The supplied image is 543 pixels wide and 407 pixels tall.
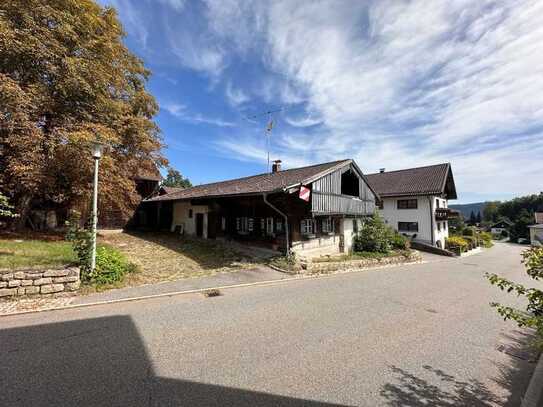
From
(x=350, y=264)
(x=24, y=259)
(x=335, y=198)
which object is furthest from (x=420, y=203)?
(x=24, y=259)

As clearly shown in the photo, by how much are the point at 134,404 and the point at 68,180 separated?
43.1 ft

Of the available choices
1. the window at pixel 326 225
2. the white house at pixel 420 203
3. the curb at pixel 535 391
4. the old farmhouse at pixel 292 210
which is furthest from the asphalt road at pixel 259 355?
the white house at pixel 420 203

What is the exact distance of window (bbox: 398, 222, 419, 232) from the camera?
24.6m

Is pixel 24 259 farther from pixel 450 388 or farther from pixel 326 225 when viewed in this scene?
pixel 326 225

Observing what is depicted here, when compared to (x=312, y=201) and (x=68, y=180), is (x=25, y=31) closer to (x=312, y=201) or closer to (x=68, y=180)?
(x=68, y=180)

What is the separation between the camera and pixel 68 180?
12.5 metres

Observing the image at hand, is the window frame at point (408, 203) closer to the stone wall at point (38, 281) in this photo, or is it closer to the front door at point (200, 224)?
the front door at point (200, 224)

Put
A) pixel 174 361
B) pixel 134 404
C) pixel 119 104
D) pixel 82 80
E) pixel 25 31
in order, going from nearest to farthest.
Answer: pixel 134 404, pixel 174 361, pixel 25 31, pixel 82 80, pixel 119 104

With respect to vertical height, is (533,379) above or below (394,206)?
below

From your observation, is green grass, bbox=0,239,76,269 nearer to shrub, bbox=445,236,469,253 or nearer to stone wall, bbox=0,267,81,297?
stone wall, bbox=0,267,81,297

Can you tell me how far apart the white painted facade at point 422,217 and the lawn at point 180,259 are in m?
17.3

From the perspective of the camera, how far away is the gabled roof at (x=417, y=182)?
24225 mm

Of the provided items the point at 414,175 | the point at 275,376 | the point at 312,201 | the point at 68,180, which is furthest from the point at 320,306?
the point at 414,175

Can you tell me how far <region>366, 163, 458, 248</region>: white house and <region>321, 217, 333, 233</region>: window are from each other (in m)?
8.62
